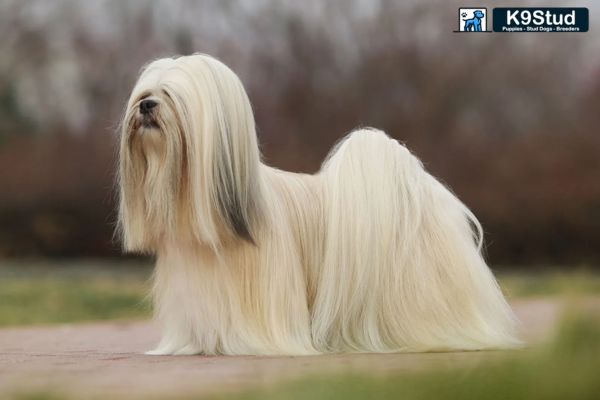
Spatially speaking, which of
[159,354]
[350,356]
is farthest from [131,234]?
[350,356]

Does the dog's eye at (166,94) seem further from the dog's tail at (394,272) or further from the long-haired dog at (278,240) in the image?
the dog's tail at (394,272)

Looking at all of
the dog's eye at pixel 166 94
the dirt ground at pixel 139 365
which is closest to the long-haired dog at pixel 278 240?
the dog's eye at pixel 166 94

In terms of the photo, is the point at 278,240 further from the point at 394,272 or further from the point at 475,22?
the point at 475,22

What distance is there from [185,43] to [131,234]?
579 cm

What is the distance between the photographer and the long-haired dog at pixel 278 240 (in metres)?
4.99

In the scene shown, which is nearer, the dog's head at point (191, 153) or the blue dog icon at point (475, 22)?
the dog's head at point (191, 153)

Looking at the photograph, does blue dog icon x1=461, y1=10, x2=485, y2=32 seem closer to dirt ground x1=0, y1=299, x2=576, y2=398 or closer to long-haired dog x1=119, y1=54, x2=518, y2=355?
dirt ground x1=0, y1=299, x2=576, y2=398

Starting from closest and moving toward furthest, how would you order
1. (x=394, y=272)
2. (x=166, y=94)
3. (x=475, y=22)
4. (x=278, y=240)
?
(x=166, y=94), (x=278, y=240), (x=394, y=272), (x=475, y=22)

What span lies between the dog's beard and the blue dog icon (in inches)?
208

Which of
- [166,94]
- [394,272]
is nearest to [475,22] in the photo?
[394,272]

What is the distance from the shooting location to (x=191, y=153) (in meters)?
4.99

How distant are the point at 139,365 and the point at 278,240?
1.16 m

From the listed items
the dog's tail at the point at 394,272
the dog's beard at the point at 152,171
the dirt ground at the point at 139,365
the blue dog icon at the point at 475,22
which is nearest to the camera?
the dirt ground at the point at 139,365

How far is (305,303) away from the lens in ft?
17.3
